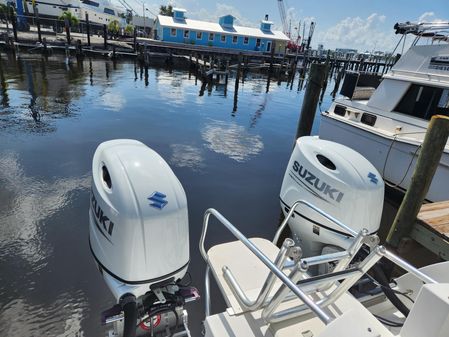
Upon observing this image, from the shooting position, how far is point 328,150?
354 cm

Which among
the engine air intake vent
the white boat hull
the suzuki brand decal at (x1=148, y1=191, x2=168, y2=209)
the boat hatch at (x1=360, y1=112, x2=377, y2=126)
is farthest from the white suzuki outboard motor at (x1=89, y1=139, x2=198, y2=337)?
the boat hatch at (x1=360, y1=112, x2=377, y2=126)

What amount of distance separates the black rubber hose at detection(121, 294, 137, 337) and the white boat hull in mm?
5857

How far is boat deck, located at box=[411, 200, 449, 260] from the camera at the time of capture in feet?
12.0

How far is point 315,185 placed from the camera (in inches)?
136

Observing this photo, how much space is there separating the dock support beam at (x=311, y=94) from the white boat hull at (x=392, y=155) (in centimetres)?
69

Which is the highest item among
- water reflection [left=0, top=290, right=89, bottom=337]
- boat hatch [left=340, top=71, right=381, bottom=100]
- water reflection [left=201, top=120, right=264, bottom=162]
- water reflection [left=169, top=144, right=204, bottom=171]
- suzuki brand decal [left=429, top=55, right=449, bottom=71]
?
suzuki brand decal [left=429, top=55, right=449, bottom=71]

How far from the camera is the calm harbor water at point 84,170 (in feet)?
12.1

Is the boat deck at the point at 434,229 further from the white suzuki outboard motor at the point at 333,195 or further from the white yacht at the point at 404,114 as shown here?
the white yacht at the point at 404,114

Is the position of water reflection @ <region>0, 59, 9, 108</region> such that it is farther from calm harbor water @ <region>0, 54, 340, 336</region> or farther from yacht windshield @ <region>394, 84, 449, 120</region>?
yacht windshield @ <region>394, 84, 449, 120</region>

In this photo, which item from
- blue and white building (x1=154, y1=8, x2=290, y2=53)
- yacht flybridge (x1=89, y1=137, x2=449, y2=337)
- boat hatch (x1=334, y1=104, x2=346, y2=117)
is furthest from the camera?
blue and white building (x1=154, y1=8, x2=290, y2=53)

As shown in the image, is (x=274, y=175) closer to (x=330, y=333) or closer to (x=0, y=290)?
(x=0, y=290)

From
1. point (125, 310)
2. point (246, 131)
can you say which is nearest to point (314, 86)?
point (246, 131)

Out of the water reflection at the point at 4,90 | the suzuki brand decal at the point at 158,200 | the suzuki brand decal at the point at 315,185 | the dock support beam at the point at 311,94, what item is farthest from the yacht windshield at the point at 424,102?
the water reflection at the point at 4,90

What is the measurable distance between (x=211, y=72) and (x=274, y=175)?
1631 cm
